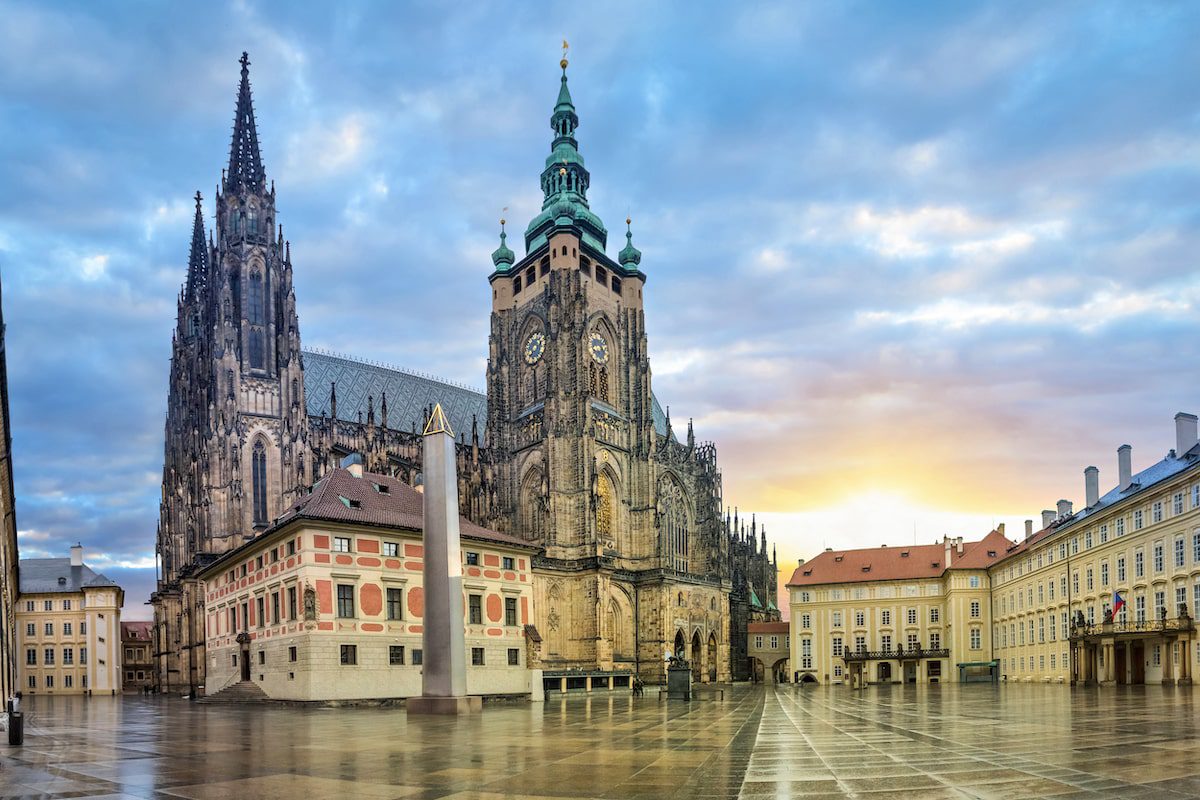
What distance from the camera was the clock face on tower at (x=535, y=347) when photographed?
297 feet

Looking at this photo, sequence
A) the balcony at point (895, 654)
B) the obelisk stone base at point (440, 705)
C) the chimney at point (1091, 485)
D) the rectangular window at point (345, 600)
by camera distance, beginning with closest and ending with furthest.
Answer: the obelisk stone base at point (440, 705)
the rectangular window at point (345, 600)
the chimney at point (1091, 485)
the balcony at point (895, 654)

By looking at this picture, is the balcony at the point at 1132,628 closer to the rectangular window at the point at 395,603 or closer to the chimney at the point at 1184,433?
the chimney at the point at 1184,433

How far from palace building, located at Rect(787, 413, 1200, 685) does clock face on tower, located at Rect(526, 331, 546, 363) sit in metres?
32.9

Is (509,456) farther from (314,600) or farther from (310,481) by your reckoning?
(314,600)

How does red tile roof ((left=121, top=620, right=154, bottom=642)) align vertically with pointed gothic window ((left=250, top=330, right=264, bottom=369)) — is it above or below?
below

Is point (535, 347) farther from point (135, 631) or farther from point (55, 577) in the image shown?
point (135, 631)

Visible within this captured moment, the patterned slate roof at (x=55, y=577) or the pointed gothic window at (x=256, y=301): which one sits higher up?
the pointed gothic window at (x=256, y=301)

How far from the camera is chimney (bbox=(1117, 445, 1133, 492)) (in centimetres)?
5975

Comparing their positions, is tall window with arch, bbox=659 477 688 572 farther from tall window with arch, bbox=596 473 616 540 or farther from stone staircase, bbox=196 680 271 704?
stone staircase, bbox=196 680 271 704

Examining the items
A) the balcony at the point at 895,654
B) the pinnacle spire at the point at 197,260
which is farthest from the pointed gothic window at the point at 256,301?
the balcony at the point at 895,654

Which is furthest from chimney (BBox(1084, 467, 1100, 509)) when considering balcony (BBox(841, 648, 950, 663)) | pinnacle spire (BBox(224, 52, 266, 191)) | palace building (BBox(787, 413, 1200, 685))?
pinnacle spire (BBox(224, 52, 266, 191))

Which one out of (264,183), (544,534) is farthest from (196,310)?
(544,534)

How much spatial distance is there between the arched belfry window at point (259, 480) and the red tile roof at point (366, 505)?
74.8 ft

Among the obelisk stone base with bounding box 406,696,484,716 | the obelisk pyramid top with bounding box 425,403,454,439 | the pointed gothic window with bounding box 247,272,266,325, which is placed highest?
the pointed gothic window with bounding box 247,272,266,325
